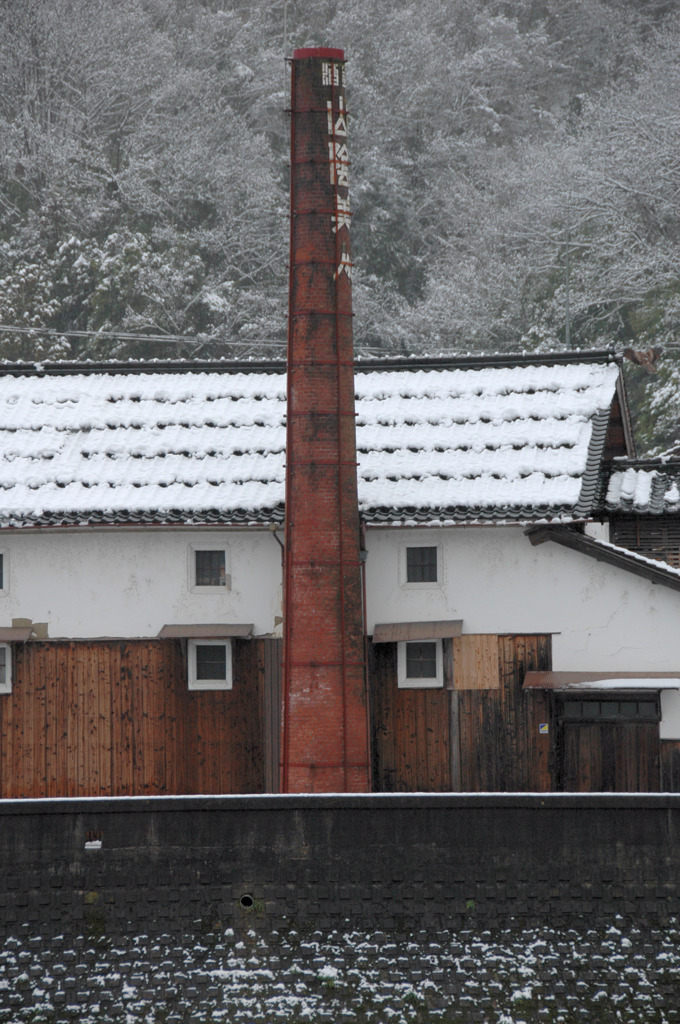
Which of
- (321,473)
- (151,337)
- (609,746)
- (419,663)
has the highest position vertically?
(151,337)

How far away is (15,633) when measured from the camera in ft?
62.7

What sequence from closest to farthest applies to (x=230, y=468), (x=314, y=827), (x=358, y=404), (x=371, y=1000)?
(x=371, y=1000)
(x=314, y=827)
(x=230, y=468)
(x=358, y=404)

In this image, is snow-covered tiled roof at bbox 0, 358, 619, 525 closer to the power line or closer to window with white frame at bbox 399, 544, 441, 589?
window with white frame at bbox 399, 544, 441, 589

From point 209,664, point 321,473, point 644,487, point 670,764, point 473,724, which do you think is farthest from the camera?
point 644,487

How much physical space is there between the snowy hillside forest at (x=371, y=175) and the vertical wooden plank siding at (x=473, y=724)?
61.6ft

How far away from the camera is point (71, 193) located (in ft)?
163

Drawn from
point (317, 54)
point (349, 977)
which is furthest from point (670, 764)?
point (317, 54)

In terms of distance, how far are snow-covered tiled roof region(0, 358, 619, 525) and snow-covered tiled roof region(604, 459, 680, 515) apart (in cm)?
76

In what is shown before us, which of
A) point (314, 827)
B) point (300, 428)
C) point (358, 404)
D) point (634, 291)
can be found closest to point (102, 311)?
point (634, 291)

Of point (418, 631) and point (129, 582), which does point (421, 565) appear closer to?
point (418, 631)

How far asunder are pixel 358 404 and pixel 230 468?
2795mm

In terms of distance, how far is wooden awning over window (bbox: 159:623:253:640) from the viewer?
739 inches

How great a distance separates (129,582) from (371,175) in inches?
1380

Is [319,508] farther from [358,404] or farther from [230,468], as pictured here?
[358,404]
